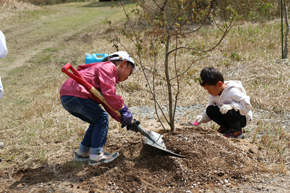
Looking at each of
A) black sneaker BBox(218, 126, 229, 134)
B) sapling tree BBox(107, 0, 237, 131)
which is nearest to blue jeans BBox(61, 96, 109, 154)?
sapling tree BBox(107, 0, 237, 131)

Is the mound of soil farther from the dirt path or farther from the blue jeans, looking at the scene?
the dirt path

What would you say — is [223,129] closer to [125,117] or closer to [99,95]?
[125,117]

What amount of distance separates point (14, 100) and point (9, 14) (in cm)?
1199

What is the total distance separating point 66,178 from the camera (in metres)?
2.99

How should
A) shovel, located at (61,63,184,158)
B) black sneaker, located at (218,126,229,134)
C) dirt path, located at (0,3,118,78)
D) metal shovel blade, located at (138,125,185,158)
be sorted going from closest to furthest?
shovel, located at (61,63,184,158)
metal shovel blade, located at (138,125,185,158)
black sneaker, located at (218,126,229,134)
dirt path, located at (0,3,118,78)

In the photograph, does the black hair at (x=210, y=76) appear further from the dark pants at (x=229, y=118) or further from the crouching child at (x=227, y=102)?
the dark pants at (x=229, y=118)

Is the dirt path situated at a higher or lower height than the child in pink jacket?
higher

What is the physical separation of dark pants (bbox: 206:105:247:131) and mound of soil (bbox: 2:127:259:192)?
0.64 feet

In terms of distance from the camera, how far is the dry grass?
11.5 ft

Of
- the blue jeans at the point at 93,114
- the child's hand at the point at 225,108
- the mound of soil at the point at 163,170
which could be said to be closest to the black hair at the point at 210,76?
the child's hand at the point at 225,108

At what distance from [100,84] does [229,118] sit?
1.56 metres

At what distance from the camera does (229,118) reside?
3.32 metres

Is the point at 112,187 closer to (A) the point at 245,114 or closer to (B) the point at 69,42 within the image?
(A) the point at 245,114

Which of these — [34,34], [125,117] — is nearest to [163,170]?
[125,117]
